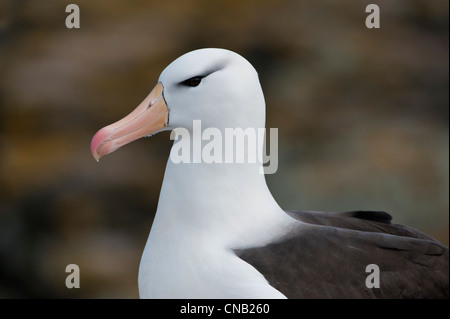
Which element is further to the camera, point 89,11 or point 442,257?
point 89,11

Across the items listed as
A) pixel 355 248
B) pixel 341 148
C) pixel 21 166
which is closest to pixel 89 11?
pixel 21 166

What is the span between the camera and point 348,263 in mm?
1997

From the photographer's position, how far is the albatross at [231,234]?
6.46 feet

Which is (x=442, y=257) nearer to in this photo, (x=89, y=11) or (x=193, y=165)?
(x=193, y=165)

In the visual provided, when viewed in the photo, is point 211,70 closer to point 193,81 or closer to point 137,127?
point 193,81

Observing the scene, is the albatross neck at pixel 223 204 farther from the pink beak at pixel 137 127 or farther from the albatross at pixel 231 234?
the pink beak at pixel 137 127

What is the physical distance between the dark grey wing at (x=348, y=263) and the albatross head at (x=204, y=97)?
37cm

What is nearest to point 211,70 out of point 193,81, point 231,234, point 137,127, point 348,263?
point 193,81

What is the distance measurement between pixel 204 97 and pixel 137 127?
24cm

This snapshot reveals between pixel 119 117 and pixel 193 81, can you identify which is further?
pixel 119 117

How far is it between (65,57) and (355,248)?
10.3ft

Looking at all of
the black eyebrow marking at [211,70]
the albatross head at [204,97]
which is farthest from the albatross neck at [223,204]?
the black eyebrow marking at [211,70]

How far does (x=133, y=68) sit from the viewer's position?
4.57 metres

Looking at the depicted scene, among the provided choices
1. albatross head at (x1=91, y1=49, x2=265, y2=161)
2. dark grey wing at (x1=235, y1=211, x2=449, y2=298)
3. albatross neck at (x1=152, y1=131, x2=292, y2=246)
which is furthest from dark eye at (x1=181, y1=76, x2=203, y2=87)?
dark grey wing at (x1=235, y1=211, x2=449, y2=298)
